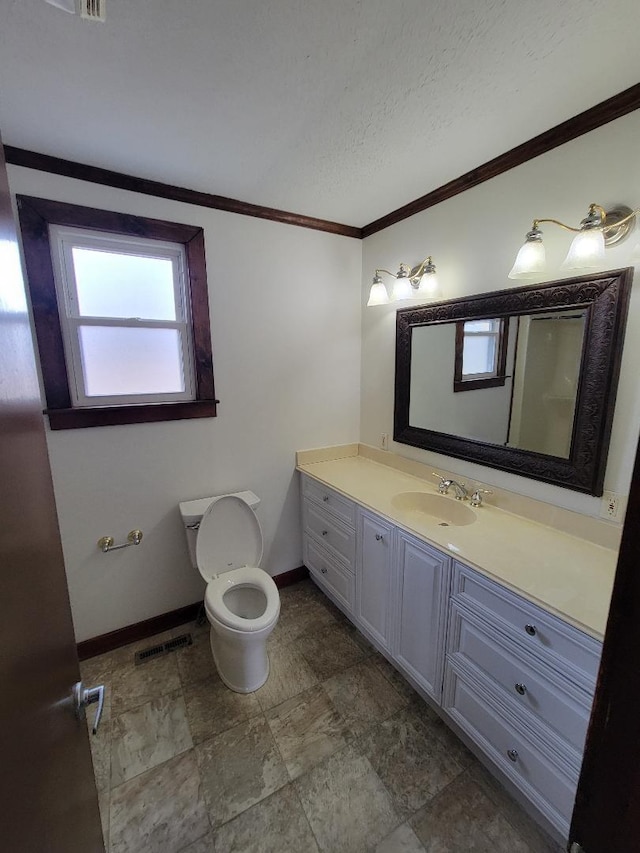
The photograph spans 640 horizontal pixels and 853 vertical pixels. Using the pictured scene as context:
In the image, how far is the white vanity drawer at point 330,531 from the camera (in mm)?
1989

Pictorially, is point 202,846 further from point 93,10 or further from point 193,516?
point 93,10

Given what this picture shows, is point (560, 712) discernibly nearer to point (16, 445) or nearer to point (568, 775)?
point (568, 775)

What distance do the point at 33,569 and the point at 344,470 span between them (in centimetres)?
185

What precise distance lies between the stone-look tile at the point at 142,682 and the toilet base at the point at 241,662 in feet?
0.88

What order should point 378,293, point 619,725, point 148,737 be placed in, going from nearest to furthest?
point 619,725, point 148,737, point 378,293

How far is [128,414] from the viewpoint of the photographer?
1.82 m

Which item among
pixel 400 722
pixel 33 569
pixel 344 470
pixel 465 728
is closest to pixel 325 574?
pixel 344 470

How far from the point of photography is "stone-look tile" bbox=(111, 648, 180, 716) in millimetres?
1663

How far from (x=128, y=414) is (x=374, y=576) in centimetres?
153

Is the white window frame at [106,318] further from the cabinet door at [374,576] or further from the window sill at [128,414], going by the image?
the cabinet door at [374,576]

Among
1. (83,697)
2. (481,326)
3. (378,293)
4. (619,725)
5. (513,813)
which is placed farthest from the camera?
(378,293)

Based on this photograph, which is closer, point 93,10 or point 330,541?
point 93,10

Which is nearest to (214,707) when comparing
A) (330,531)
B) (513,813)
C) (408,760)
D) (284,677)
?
(284,677)

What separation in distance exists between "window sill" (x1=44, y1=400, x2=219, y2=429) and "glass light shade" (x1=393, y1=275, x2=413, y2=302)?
1.23m
